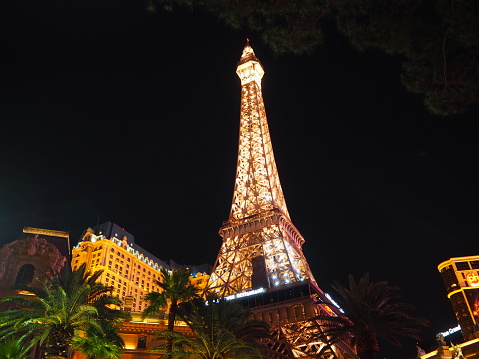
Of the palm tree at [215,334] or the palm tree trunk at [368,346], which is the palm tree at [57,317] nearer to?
the palm tree at [215,334]

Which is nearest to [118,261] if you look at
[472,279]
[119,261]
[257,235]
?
[119,261]

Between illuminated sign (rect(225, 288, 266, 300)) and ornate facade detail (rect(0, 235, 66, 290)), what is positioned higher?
ornate facade detail (rect(0, 235, 66, 290))

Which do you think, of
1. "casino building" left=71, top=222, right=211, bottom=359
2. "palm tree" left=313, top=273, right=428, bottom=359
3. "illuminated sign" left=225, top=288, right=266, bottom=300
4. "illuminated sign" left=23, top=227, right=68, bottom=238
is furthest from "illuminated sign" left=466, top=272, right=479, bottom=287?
"illuminated sign" left=23, top=227, right=68, bottom=238

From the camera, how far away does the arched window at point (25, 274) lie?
4641 cm

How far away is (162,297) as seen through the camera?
1266 inches

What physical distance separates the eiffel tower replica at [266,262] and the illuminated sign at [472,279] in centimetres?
5148

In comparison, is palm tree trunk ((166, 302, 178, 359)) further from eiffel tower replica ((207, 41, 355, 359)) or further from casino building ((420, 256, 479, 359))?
casino building ((420, 256, 479, 359))

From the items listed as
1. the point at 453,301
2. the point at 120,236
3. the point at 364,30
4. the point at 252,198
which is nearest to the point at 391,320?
the point at 364,30

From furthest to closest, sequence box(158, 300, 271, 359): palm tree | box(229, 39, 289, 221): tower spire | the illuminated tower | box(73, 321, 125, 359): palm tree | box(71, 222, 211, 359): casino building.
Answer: box(71, 222, 211, 359): casino building, the illuminated tower, box(229, 39, 289, 221): tower spire, box(158, 300, 271, 359): palm tree, box(73, 321, 125, 359): palm tree

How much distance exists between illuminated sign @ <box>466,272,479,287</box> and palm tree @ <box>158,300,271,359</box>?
8049 cm

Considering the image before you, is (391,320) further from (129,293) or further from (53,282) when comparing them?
(129,293)

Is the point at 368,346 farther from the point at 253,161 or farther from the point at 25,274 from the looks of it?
the point at 253,161

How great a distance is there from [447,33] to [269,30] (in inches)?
241

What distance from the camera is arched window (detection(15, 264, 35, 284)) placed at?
46.4 meters
